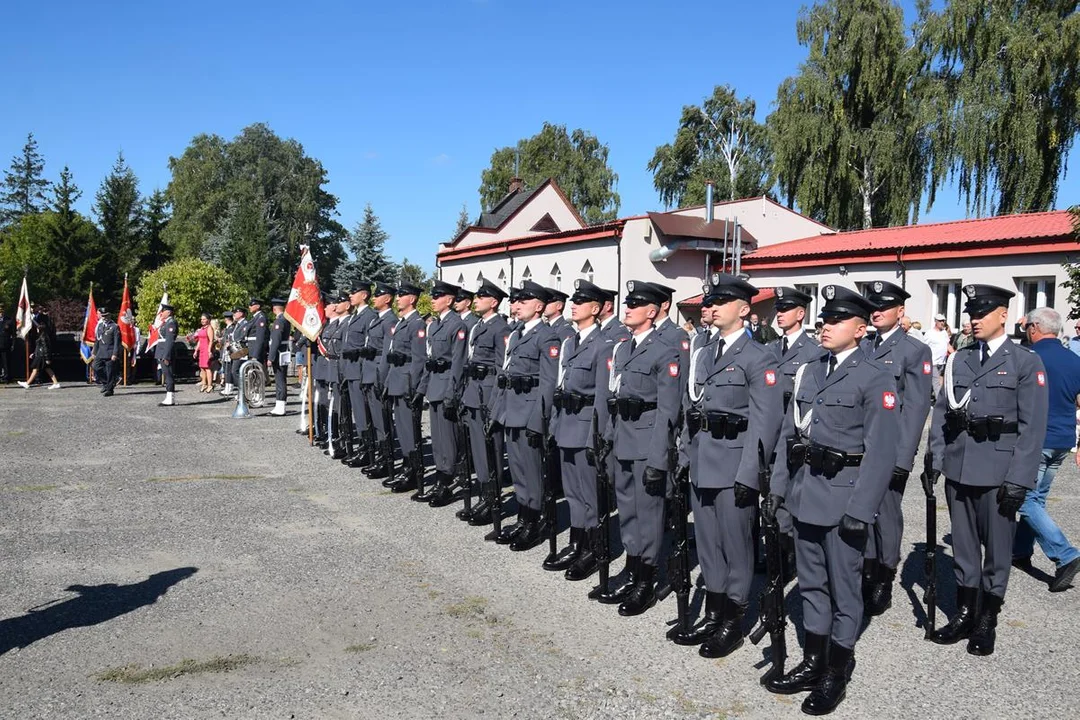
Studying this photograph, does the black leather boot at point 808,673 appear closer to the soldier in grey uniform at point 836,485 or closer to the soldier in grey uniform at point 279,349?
the soldier in grey uniform at point 836,485

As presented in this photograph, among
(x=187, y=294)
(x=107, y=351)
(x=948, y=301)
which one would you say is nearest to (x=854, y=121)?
(x=948, y=301)

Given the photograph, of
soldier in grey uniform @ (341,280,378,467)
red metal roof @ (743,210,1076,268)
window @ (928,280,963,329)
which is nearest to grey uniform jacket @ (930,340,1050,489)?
soldier in grey uniform @ (341,280,378,467)

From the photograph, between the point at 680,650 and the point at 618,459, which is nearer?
the point at 680,650

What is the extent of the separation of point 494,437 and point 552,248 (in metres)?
22.4

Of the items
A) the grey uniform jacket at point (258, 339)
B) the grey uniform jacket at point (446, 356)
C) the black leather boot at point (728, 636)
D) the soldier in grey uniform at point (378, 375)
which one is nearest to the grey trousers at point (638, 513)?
the black leather boot at point (728, 636)

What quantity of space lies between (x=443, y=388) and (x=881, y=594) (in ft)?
14.6

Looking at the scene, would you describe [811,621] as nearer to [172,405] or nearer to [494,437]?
[494,437]

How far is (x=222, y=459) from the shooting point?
1098 centimetres

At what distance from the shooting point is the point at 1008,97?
27.0m

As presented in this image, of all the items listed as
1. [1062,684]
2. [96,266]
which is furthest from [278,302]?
[96,266]

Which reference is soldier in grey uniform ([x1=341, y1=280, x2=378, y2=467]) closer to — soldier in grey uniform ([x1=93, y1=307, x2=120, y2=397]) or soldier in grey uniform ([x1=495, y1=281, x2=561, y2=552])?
soldier in grey uniform ([x1=495, y1=281, x2=561, y2=552])

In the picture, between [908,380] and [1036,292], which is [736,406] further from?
[1036,292]

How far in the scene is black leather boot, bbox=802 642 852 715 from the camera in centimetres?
415

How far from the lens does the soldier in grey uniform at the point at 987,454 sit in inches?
197
